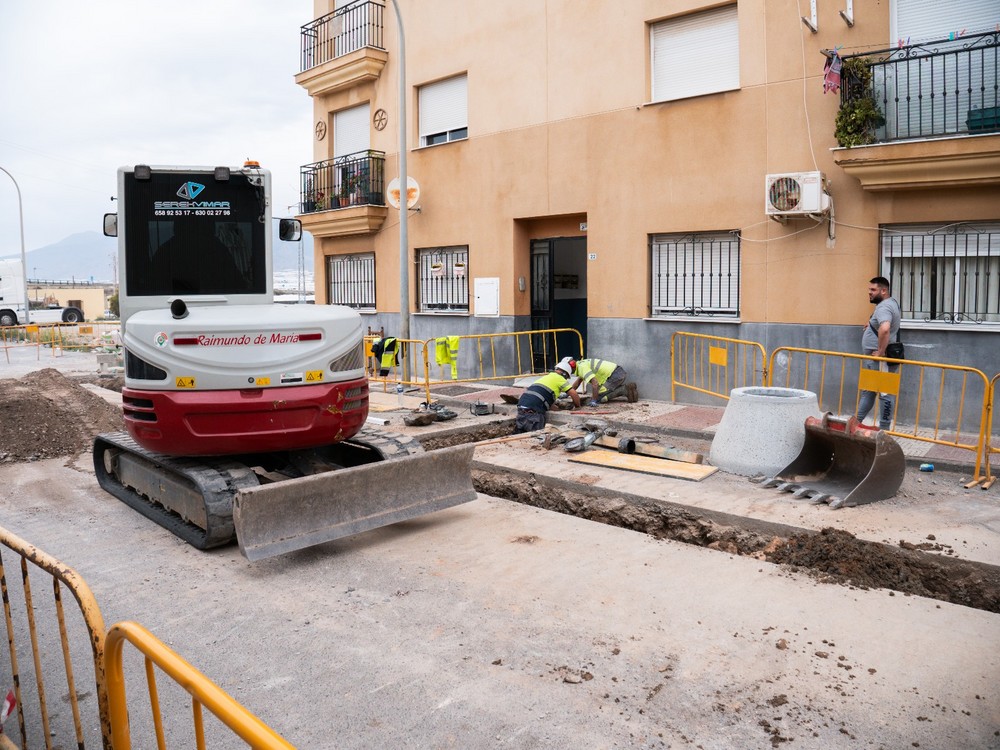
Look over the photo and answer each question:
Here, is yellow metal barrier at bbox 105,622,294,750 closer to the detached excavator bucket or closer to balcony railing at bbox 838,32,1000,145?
the detached excavator bucket

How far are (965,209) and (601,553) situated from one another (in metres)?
7.39

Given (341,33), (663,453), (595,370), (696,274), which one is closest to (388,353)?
(595,370)

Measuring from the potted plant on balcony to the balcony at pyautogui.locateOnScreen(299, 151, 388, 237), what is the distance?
34.7ft

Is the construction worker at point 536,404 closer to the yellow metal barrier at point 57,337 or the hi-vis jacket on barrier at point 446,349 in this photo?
the hi-vis jacket on barrier at point 446,349

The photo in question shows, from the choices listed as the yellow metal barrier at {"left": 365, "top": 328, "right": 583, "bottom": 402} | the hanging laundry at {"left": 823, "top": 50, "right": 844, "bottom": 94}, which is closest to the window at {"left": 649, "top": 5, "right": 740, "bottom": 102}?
the hanging laundry at {"left": 823, "top": 50, "right": 844, "bottom": 94}

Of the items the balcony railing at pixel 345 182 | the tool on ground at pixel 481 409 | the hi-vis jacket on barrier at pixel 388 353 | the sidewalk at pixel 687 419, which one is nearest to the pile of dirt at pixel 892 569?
the sidewalk at pixel 687 419

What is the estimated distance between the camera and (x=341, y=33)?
19.8 metres

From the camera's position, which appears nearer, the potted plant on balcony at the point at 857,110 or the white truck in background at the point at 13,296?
the potted plant on balcony at the point at 857,110

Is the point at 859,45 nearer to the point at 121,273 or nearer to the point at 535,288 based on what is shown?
the point at 535,288

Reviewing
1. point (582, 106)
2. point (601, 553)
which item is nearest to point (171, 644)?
point (601, 553)

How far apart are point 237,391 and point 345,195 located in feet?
45.5

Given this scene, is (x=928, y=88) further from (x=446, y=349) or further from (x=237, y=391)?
(x=237, y=391)

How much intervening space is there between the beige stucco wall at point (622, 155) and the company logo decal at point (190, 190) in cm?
813

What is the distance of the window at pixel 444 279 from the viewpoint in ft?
56.7
